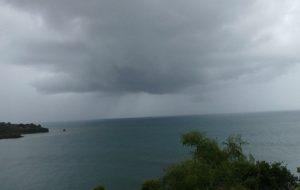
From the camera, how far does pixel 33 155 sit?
15275cm

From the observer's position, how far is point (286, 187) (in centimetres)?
5262

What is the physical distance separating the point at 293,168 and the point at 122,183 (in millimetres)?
49145

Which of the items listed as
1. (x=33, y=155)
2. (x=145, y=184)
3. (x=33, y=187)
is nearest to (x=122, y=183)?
(x=33, y=187)

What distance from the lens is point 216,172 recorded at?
42031 mm

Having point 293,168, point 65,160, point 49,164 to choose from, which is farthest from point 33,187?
point 293,168

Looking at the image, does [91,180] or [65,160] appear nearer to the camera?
[91,180]

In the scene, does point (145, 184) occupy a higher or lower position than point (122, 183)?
higher

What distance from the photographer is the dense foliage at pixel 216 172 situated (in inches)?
1596

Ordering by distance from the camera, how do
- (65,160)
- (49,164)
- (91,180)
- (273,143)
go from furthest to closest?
(273,143)
(65,160)
(49,164)
(91,180)

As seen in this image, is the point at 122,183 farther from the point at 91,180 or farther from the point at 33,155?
the point at 33,155


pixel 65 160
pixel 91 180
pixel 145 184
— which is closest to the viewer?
pixel 145 184

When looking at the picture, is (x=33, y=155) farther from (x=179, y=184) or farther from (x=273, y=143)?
(x=179, y=184)

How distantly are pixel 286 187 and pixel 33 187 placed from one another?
199ft

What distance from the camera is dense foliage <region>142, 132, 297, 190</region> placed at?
133 ft
